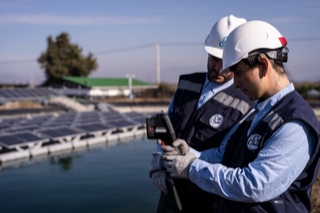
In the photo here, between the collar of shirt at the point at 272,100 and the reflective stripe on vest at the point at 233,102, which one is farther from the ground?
the collar of shirt at the point at 272,100

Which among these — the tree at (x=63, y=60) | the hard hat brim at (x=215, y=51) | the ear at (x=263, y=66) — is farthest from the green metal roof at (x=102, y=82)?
the ear at (x=263, y=66)

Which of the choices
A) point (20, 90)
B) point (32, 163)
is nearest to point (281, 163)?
point (32, 163)

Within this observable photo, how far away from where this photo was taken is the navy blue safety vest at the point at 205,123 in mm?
2092

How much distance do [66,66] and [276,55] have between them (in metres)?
50.7

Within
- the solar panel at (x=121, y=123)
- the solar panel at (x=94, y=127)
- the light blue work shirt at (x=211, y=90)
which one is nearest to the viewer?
the light blue work shirt at (x=211, y=90)

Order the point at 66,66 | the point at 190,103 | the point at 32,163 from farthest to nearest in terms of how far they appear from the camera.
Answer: the point at 66,66 < the point at 32,163 < the point at 190,103

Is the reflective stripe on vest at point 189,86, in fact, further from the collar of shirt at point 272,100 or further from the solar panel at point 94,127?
the solar panel at point 94,127

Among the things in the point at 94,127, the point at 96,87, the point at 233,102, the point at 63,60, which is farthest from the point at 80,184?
the point at 63,60

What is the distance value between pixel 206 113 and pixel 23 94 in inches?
996

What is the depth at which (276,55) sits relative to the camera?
1.45 m

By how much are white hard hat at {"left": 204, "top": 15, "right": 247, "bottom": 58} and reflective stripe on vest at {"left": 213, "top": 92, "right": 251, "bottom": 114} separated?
285mm

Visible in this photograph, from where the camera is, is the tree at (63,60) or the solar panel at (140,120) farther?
the tree at (63,60)

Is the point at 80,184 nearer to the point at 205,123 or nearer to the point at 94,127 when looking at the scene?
the point at 205,123

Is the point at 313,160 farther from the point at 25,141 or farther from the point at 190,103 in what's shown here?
the point at 25,141
